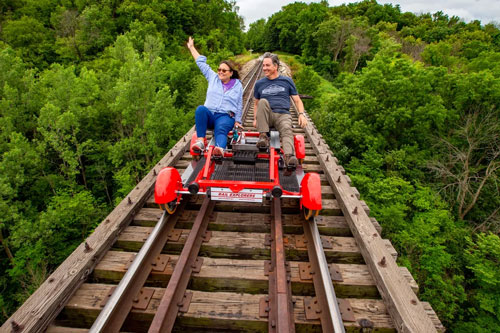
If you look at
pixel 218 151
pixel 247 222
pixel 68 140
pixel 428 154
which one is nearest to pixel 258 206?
pixel 247 222

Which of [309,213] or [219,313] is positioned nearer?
[219,313]

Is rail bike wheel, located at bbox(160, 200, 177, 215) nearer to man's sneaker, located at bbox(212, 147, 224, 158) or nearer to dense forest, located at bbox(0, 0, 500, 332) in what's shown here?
man's sneaker, located at bbox(212, 147, 224, 158)

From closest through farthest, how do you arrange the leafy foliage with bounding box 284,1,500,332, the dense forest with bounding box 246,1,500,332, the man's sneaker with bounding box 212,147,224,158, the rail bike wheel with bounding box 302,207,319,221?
the rail bike wheel with bounding box 302,207,319,221, the man's sneaker with bounding box 212,147,224,158, the dense forest with bounding box 246,1,500,332, the leafy foliage with bounding box 284,1,500,332

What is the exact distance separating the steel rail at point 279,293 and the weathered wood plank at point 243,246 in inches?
8.3

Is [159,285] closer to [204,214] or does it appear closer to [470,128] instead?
[204,214]

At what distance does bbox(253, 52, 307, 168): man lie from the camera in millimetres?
3560

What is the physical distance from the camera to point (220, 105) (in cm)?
367

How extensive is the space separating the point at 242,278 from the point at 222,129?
6.79 ft

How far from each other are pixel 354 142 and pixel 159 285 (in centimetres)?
1099

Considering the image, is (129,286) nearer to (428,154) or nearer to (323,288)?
(323,288)

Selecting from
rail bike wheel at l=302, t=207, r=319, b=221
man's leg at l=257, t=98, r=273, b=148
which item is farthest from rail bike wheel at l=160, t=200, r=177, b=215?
rail bike wheel at l=302, t=207, r=319, b=221

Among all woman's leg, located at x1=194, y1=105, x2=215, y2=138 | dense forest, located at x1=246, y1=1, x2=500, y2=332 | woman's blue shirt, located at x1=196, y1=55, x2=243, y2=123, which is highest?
woman's blue shirt, located at x1=196, y1=55, x2=243, y2=123

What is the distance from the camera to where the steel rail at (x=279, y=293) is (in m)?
1.81

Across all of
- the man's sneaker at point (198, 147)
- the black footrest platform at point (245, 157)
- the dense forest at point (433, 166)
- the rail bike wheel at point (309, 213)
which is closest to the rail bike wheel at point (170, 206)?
the man's sneaker at point (198, 147)
